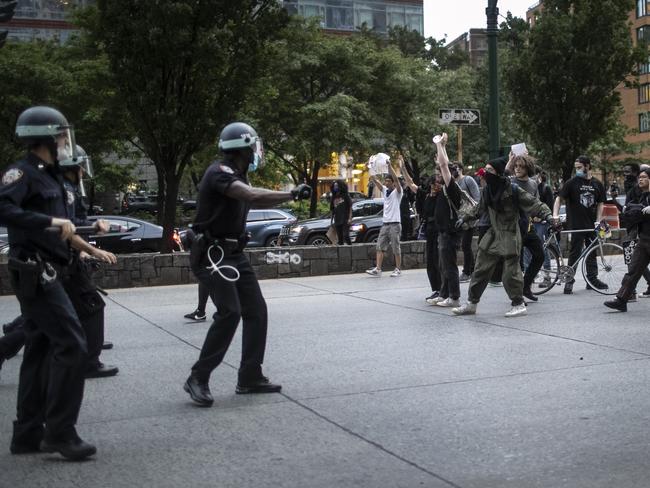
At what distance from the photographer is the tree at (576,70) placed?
2152 cm

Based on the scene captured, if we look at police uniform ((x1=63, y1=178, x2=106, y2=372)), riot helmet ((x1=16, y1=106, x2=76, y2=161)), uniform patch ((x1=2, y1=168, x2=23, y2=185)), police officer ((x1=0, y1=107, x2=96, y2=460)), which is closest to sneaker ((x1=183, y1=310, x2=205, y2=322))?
police uniform ((x1=63, y1=178, x2=106, y2=372))

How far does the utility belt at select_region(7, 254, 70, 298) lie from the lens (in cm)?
436

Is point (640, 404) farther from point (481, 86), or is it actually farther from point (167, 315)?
point (481, 86)

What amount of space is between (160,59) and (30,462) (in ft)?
37.8

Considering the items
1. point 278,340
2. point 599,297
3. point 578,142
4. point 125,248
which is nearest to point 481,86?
point 578,142

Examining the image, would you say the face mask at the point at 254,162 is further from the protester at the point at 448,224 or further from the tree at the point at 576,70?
the tree at the point at 576,70

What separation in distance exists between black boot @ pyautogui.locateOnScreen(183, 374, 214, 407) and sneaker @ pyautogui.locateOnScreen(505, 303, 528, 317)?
4749 mm

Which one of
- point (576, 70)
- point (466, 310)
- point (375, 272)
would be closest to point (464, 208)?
point (466, 310)

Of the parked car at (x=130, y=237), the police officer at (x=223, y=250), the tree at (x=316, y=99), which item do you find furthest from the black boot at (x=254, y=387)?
the tree at (x=316, y=99)

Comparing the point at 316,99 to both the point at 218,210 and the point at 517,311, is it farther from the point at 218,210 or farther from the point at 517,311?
the point at 218,210

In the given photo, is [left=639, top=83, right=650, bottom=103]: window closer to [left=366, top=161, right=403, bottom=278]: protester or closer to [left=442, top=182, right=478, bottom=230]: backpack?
[left=366, top=161, right=403, bottom=278]: protester

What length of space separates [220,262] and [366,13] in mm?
63832

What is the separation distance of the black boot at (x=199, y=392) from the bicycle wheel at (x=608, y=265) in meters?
7.06

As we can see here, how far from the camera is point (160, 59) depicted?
15.1m
